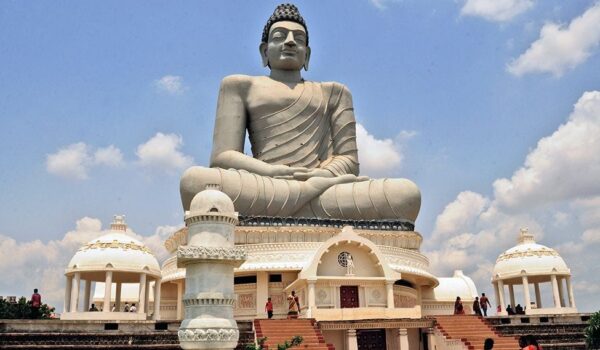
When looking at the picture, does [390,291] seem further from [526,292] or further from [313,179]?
[526,292]

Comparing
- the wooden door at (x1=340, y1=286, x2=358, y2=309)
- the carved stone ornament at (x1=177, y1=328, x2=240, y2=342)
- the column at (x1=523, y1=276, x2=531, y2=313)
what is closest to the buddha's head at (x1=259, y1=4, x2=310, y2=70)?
the wooden door at (x1=340, y1=286, x2=358, y2=309)

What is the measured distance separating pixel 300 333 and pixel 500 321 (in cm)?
661

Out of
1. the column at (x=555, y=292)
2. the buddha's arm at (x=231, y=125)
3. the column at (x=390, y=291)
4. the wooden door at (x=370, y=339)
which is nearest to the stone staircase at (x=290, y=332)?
the wooden door at (x=370, y=339)

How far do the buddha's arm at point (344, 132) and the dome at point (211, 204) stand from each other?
1627cm

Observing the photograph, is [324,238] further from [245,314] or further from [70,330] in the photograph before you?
[70,330]

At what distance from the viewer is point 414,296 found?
76.1 feet

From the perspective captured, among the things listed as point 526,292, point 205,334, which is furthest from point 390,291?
point 205,334

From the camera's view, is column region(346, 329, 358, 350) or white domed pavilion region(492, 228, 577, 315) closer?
column region(346, 329, 358, 350)

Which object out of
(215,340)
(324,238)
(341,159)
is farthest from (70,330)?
(341,159)

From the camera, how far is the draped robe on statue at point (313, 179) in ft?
75.2

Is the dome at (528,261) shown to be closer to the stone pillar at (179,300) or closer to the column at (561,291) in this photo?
the column at (561,291)

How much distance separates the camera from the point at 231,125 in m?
26.2

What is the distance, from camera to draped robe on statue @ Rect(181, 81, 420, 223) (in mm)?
22906

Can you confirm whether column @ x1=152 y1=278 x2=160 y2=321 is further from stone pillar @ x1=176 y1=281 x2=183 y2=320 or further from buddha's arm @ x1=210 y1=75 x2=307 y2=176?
buddha's arm @ x1=210 y1=75 x2=307 y2=176
